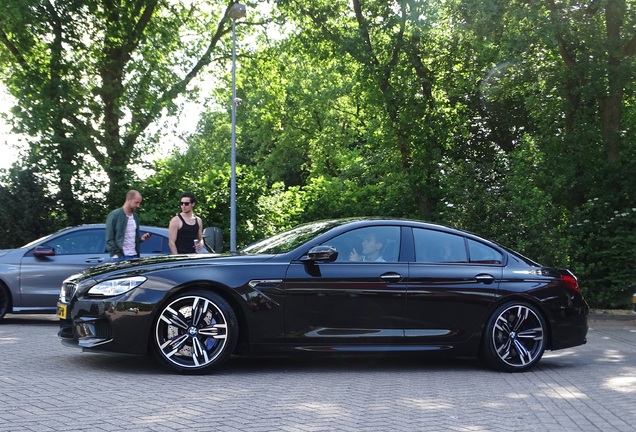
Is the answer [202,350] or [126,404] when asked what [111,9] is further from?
[126,404]

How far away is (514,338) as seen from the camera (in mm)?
8945

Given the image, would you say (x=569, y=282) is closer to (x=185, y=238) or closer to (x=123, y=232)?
(x=185, y=238)

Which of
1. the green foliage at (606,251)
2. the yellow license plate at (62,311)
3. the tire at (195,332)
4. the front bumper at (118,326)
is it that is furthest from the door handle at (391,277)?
the green foliage at (606,251)

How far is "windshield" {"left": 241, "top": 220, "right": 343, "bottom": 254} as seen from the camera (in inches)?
340

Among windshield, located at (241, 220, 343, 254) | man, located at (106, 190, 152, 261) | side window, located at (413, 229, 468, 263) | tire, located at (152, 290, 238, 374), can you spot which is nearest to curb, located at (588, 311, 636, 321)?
side window, located at (413, 229, 468, 263)

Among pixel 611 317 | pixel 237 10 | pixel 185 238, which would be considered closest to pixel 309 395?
pixel 185 238

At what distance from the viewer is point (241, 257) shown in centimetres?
840

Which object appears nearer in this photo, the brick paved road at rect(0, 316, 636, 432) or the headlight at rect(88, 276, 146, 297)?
the brick paved road at rect(0, 316, 636, 432)

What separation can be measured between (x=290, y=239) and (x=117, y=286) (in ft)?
6.04

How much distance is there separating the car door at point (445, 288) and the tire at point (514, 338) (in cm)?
20

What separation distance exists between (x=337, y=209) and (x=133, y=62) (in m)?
6.69

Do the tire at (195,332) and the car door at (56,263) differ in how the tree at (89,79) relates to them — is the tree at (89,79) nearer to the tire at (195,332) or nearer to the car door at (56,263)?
the car door at (56,263)

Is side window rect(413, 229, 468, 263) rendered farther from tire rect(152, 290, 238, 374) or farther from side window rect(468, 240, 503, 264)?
tire rect(152, 290, 238, 374)

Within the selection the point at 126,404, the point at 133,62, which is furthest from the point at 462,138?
the point at 126,404
